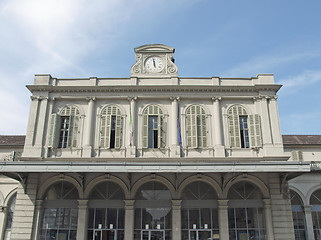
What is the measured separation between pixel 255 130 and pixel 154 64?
8.08 m

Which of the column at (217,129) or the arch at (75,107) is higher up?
the arch at (75,107)

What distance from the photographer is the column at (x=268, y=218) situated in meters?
17.3

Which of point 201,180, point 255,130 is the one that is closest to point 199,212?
point 201,180

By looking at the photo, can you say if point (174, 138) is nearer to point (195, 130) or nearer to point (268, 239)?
point (195, 130)

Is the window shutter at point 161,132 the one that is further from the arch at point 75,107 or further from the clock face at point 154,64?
the arch at point 75,107

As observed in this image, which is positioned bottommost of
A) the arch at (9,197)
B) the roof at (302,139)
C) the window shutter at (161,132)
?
the arch at (9,197)

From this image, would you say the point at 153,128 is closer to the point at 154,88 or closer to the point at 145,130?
the point at 145,130

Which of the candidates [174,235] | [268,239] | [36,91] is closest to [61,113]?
[36,91]

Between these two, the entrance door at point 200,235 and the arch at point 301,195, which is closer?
the entrance door at point 200,235

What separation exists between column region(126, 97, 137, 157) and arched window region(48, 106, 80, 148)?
11.0 ft

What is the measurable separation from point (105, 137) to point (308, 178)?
46.6ft

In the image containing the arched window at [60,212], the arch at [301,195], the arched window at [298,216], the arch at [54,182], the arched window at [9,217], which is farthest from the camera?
the arched window at [9,217]

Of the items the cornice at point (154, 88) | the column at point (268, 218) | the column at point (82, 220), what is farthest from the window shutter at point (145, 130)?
the column at point (268, 218)

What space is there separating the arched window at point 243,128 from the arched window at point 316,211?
6.53m
